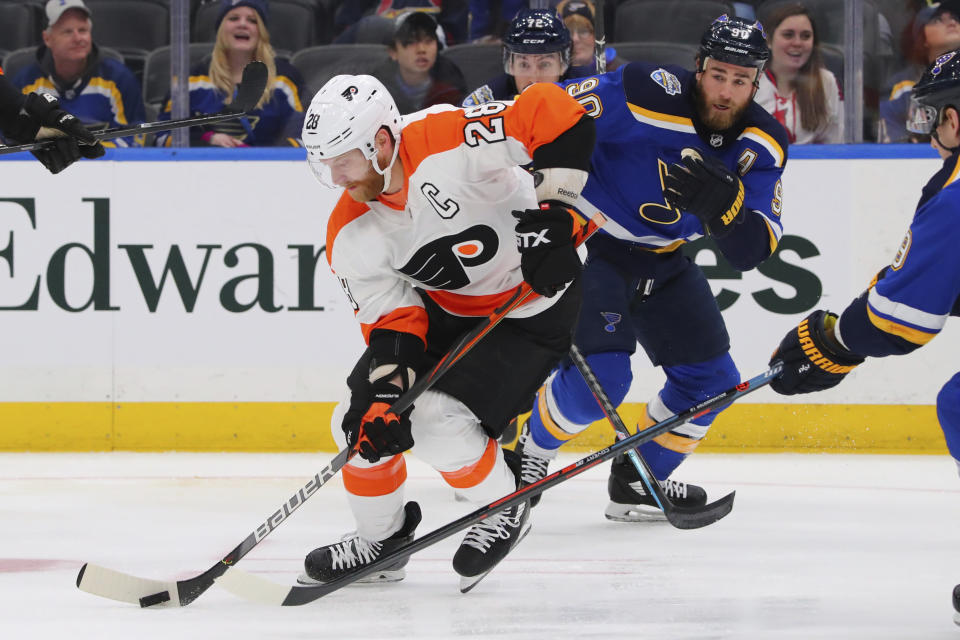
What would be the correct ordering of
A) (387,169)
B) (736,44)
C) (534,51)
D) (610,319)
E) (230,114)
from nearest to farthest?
(387,169), (736,44), (610,319), (230,114), (534,51)

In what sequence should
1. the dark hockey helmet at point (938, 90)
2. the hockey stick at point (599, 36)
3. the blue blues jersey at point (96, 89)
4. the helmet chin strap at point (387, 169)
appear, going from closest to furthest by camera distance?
1. the dark hockey helmet at point (938, 90)
2. the helmet chin strap at point (387, 169)
3. the hockey stick at point (599, 36)
4. the blue blues jersey at point (96, 89)

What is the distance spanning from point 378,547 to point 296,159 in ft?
7.36

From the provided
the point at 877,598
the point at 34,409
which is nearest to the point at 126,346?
the point at 34,409

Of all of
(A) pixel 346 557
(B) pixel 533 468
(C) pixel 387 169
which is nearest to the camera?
(C) pixel 387 169

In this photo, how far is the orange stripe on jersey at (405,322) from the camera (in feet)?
8.77

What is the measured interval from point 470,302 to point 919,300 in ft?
3.23

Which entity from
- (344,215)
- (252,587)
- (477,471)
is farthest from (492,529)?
(344,215)

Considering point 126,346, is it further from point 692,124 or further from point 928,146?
point 928,146

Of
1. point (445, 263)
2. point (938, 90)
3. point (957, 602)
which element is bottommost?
point (957, 602)

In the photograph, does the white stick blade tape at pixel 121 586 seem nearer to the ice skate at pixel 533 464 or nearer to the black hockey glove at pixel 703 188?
the ice skate at pixel 533 464

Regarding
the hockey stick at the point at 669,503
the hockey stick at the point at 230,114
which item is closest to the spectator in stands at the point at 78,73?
the hockey stick at the point at 230,114

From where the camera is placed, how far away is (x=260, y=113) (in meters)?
4.79

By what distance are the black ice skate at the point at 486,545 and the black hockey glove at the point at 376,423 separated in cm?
32

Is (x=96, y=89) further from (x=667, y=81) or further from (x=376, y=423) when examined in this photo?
(x=376, y=423)
